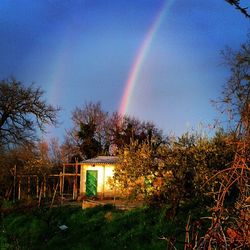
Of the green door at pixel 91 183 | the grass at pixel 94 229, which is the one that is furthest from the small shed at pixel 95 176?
the grass at pixel 94 229

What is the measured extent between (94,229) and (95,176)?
22.7m

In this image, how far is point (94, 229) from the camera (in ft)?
58.5

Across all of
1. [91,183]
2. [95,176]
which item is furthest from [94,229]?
[95,176]

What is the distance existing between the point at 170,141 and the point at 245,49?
10326mm

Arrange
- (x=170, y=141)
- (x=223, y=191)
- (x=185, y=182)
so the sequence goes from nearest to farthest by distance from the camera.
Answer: (x=223, y=191)
(x=185, y=182)
(x=170, y=141)

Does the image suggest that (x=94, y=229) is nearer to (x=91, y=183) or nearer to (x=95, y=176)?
(x=91, y=183)

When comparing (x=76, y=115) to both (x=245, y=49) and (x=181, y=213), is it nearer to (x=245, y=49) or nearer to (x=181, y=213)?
(x=245, y=49)

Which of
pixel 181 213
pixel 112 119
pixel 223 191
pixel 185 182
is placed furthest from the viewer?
pixel 112 119

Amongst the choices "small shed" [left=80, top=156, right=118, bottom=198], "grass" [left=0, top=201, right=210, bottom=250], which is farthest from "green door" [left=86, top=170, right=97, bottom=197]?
"grass" [left=0, top=201, right=210, bottom=250]

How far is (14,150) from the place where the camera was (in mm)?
41469

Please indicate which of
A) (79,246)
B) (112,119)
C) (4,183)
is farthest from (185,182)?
(112,119)

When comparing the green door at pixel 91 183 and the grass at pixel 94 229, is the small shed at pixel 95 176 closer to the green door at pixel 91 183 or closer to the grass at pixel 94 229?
the green door at pixel 91 183

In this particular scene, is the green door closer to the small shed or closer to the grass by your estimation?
the small shed

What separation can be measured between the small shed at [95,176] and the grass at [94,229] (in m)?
14.9
